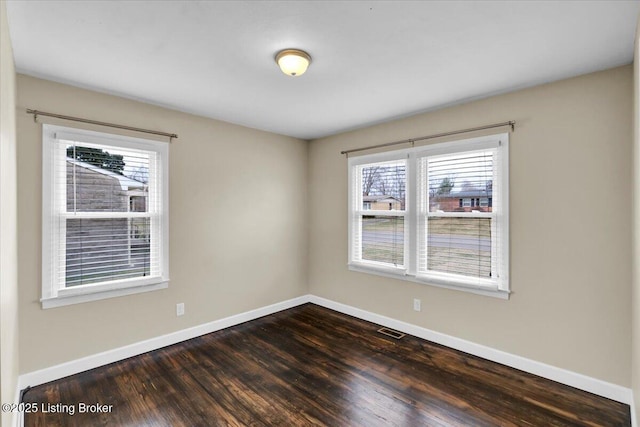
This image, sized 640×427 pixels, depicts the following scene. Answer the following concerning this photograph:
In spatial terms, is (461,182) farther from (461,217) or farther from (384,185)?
(384,185)

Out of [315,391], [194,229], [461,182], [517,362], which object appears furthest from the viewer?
[194,229]

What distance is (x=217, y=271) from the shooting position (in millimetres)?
3723

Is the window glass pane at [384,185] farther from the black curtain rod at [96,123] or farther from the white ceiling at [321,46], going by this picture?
the black curtain rod at [96,123]

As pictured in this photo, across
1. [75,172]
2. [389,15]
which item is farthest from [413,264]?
[75,172]

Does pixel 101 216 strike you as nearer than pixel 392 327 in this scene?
Yes

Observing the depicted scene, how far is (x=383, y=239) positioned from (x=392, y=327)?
1.07 meters

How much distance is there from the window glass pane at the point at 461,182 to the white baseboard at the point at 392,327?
4.51ft

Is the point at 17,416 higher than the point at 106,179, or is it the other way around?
the point at 106,179

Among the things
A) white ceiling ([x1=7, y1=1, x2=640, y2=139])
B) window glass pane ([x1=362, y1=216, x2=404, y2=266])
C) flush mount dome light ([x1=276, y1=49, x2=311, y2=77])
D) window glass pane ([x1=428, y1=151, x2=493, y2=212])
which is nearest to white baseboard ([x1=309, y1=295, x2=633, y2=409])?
window glass pane ([x1=362, y1=216, x2=404, y2=266])

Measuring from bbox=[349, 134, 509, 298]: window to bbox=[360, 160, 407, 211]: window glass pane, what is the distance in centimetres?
1

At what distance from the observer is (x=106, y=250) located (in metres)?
2.90

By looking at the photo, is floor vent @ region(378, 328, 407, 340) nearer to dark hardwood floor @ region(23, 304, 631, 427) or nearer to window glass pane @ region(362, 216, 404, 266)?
dark hardwood floor @ region(23, 304, 631, 427)

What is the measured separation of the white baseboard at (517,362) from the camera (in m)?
2.36

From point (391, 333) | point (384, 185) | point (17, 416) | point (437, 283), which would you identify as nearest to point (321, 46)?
point (384, 185)
